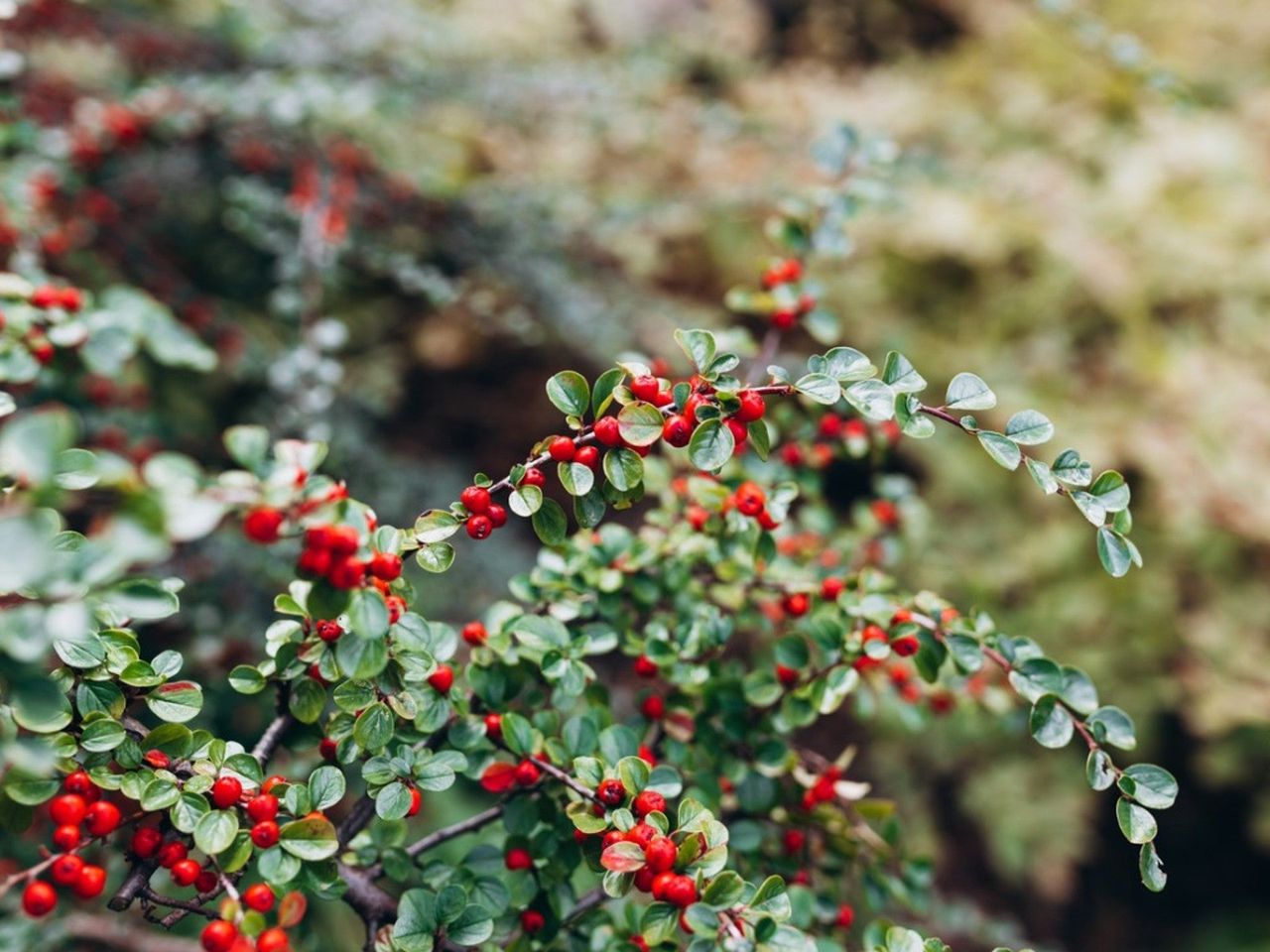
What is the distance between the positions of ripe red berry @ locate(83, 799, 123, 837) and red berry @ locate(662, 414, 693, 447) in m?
0.47

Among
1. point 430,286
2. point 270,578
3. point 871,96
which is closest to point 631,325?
point 430,286

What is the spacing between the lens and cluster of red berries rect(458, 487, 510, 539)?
65 centimetres

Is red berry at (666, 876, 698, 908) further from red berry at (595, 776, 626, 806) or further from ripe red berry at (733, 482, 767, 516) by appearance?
ripe red berry at (733, 482, 767, 516)

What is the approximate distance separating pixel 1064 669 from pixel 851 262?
200 cm

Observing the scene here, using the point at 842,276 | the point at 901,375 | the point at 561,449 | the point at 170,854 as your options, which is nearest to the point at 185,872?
the point at 170,854

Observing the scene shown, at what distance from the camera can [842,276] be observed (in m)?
2.52

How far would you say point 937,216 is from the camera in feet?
8.21

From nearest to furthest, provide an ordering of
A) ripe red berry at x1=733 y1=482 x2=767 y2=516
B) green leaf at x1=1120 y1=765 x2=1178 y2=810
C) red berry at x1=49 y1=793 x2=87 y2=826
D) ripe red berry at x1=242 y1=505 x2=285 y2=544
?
ripe red berry at x1=242 y1=505 x2=285 y2=544, red berry at x1=49 y1=793 x2=87 y2=826, green leaf at x1=1120 y1=765 x2=1178 y2=810, ripe red berry at x1=733 y1=482 x2=767 y2=516

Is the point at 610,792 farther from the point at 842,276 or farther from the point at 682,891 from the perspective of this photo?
the point at 842,276

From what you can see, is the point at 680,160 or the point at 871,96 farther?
the point at 871,96

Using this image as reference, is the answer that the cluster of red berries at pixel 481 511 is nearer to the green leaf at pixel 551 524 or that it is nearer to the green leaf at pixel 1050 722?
the green leaf at pixel 551 524

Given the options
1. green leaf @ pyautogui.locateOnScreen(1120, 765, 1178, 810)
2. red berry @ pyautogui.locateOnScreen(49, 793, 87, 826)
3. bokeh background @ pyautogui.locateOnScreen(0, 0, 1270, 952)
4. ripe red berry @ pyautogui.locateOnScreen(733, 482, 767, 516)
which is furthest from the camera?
bokeh background @ pyautogui.locateOnScreen(0, 0, 1270, 952)

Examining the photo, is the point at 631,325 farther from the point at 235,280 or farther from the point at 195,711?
the point at 195,711

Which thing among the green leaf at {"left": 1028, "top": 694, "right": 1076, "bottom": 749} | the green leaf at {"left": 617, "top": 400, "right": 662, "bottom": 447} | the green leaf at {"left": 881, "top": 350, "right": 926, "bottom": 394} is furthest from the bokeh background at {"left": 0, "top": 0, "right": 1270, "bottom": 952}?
the green leaf at {"left": 617, "top": 400, "right": 662, "bottom": 447}
